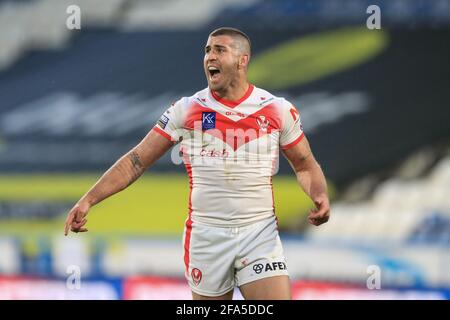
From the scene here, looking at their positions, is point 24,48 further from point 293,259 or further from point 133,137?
point 293,259

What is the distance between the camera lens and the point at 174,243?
986cm

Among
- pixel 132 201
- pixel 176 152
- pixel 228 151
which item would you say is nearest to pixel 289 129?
pixel 228 151

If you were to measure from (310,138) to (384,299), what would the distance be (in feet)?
5.88

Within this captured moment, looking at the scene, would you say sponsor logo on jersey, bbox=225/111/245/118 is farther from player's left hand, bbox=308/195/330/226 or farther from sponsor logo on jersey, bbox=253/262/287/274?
sponsor logo on jersey, bbox=253/262/287/274

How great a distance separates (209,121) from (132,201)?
461 cm

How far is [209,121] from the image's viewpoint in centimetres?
555

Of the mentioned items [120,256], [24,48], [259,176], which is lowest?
[259,176]

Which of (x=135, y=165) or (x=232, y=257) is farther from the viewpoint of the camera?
(x=135, y=165)

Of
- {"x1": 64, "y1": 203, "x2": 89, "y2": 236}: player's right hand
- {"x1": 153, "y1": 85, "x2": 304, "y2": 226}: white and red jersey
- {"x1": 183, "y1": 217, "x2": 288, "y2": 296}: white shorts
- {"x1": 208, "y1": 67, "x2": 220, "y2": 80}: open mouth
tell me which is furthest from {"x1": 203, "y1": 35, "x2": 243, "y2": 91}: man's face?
{"x1": 64, "y1": 203, "x2": 89, "y2": 236}: player's right hand

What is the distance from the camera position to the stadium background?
31.6 feet

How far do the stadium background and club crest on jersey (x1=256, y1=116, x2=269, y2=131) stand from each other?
410 cm

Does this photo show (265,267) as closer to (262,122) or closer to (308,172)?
(308,172)
